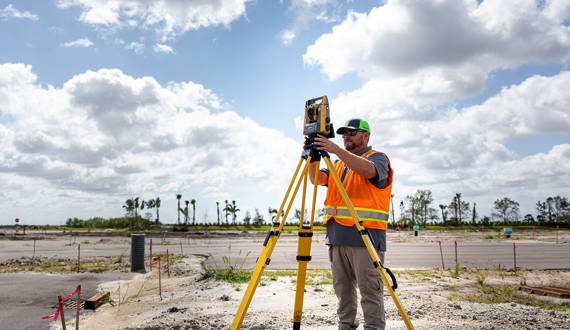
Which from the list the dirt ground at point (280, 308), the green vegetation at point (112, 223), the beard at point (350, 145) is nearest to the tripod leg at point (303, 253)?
the beard at point (350, 145)

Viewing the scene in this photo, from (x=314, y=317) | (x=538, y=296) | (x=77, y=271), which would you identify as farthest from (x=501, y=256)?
(x=77, y=271)

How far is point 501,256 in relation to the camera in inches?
648

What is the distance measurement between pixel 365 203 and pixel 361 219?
145 mm

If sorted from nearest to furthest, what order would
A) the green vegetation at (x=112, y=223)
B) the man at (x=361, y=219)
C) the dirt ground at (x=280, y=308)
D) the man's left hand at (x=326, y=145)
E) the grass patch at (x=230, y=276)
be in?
the man's left hand at (x=326, y=145), the man at (x=361, y=219), the dirt ground at (x=280, y=308), the grass patch at (x=230, y=276), the green vegetation at (x=112, y=223)

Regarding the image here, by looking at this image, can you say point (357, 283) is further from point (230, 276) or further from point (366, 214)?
point (230, 276)

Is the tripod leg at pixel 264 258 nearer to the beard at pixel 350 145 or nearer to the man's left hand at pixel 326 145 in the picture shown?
the man's left hand at pixel 326 145

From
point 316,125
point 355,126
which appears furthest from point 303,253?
point 355,126

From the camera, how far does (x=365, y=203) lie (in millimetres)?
3289

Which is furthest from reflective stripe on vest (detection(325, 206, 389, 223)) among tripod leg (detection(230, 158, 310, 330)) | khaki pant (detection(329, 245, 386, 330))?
tripod leg (detection(230, 158, 310, 330))

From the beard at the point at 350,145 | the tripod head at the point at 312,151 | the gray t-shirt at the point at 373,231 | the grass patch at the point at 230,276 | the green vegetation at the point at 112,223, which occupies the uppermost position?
the beard at the point at 350,145

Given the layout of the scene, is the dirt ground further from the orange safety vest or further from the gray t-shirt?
the orange safety vest

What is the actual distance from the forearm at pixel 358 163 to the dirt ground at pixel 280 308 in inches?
A: 97.6

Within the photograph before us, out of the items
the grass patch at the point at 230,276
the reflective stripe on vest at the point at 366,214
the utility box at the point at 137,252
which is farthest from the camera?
the utility box at the point at 137,252

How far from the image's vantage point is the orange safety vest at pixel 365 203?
3.25m
